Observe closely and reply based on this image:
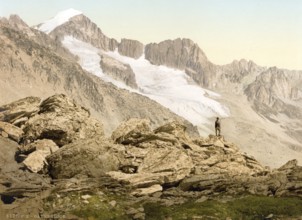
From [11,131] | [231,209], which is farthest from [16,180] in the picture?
[231,209]

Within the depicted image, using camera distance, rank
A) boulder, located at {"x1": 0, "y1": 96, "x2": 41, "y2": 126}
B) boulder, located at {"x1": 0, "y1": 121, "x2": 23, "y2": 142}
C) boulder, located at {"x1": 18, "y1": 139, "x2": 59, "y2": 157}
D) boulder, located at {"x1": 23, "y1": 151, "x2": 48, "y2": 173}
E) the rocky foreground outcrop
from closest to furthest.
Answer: the rocky foreground outcrop, boulder, located at {"x1": 23, "y1": 151, "x2": 48, "y2": 173}, boulder, located at {"x1": 18, "y1": 139, "x2": 59, "y2": 157}, boulder, located at {"x1": 0, "y1": 121, "x2": 23, "y2": 142}, boulder, located at {"x1": 0, "y1": 96, "x2": 41, "y2": 126}

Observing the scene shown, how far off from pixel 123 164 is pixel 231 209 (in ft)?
29.8

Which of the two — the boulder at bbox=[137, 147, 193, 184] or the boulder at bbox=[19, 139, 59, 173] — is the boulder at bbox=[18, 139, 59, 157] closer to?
the boulder at bbox=[19, 139, 59, 173]

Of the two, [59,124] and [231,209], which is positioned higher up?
[59,124]

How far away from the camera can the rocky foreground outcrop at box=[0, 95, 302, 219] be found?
30531 millimetres

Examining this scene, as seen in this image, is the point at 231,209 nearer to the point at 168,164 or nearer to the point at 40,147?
the point at 168,164

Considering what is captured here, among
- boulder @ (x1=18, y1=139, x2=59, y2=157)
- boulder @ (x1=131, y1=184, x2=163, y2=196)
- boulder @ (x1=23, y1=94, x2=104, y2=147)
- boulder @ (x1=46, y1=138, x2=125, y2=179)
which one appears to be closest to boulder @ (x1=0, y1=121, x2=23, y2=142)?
boulder @ (x1=23, y1=94, x2=104, y2=147)

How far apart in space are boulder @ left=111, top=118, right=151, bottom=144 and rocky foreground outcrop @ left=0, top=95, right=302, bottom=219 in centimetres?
9

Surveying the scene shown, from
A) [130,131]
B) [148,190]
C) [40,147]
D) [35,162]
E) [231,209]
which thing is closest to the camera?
[231,209]

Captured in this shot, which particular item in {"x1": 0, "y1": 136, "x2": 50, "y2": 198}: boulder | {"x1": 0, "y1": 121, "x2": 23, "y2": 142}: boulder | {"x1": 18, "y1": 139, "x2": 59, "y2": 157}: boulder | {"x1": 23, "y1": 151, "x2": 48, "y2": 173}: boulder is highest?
{"x1": 0, "y1": 121, "x2": 23, "y2": 142}: boulder

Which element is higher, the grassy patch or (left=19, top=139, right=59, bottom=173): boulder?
(left=19, top=139, right=59, bottom=173): boulder

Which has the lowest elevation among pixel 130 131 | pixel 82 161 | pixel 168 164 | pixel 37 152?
pixel 37 152

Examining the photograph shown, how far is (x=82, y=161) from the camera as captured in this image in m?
32.3

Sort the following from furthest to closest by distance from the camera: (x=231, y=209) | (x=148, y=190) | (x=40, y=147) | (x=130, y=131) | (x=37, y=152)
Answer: (x=130, y=131) → (x=40, y=147) → (x=37, y=152) → (x=148, y=190) → (x=231, y=209)
